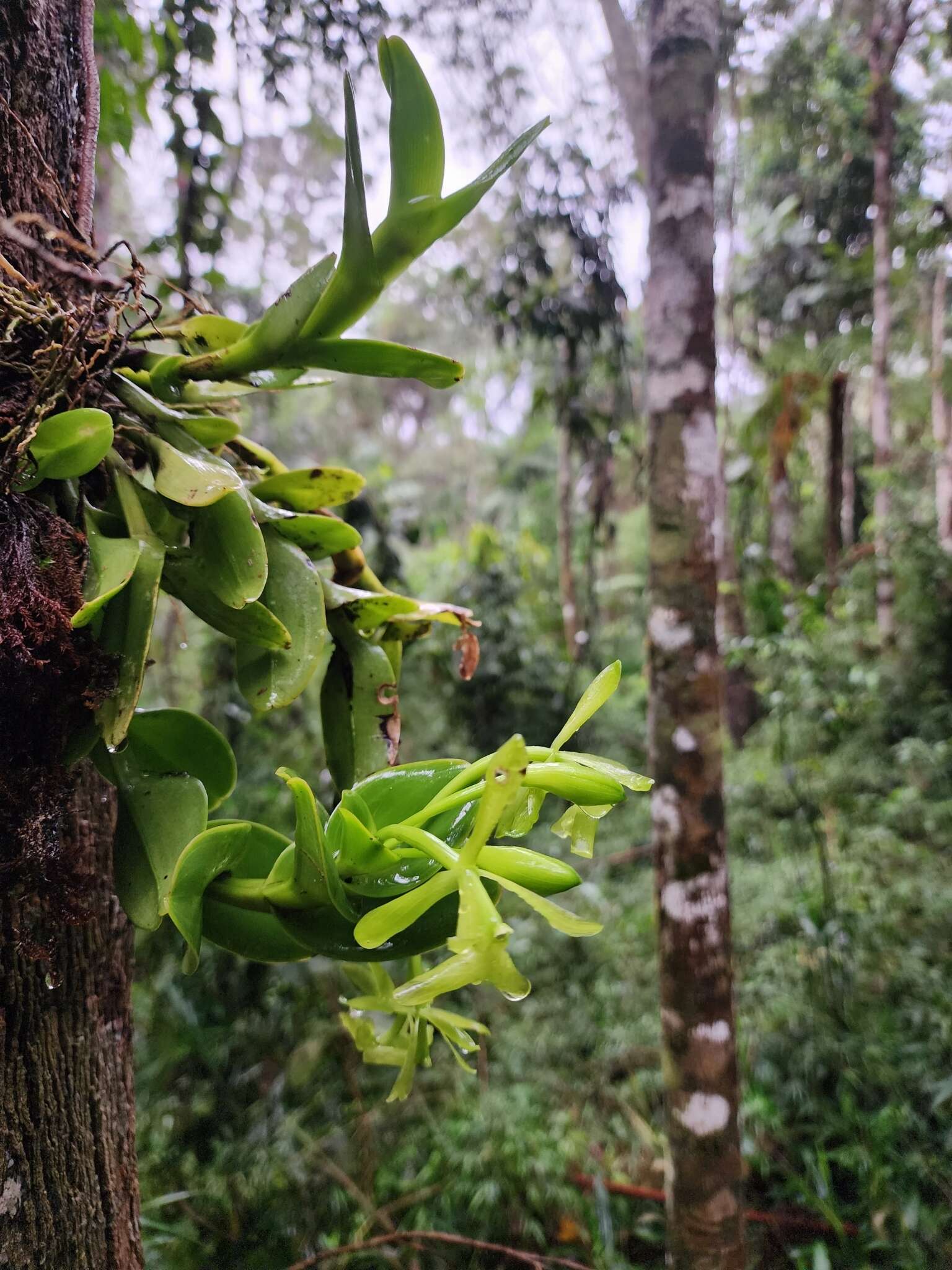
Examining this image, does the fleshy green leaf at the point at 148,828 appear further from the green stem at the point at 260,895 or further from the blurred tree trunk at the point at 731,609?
Answer: the blurred tree trunk at the point at 731,609

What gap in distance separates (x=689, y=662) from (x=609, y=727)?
3.30 m

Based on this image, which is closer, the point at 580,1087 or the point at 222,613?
the point at 222,613

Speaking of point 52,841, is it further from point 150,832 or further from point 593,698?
point 593,698

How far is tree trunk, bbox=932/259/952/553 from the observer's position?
3766 mm

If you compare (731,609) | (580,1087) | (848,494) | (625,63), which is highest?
(625,63)

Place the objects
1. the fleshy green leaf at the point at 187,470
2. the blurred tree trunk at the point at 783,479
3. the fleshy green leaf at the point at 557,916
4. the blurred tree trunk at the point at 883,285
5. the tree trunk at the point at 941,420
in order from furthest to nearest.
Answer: the tree trunk at the point at 941,420, the blurred tree trunk at the point at 883,285, the blurred tree trunk at the point at 783,479, the fleshy green leaf at the point at 187,470, the fleshy green leaf at the point at 557,916

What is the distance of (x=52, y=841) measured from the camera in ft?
1.11

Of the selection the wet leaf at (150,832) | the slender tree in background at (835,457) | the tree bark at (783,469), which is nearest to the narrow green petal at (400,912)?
the wet leaf at (150,832)

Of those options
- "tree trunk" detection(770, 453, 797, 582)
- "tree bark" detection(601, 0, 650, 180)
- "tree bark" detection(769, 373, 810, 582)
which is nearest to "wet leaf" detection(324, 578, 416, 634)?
"tree bark" detection(769, 373, 810, 582)

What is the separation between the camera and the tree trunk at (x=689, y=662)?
93 cm

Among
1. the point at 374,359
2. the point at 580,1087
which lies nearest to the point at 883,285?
the point at 580,1087

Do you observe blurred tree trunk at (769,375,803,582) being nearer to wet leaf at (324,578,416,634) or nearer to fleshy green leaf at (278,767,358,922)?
wet leaf at (324,578,416,634)

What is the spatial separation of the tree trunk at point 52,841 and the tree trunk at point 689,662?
74 centimetres

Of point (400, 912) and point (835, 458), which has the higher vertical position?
point (835, 458)
